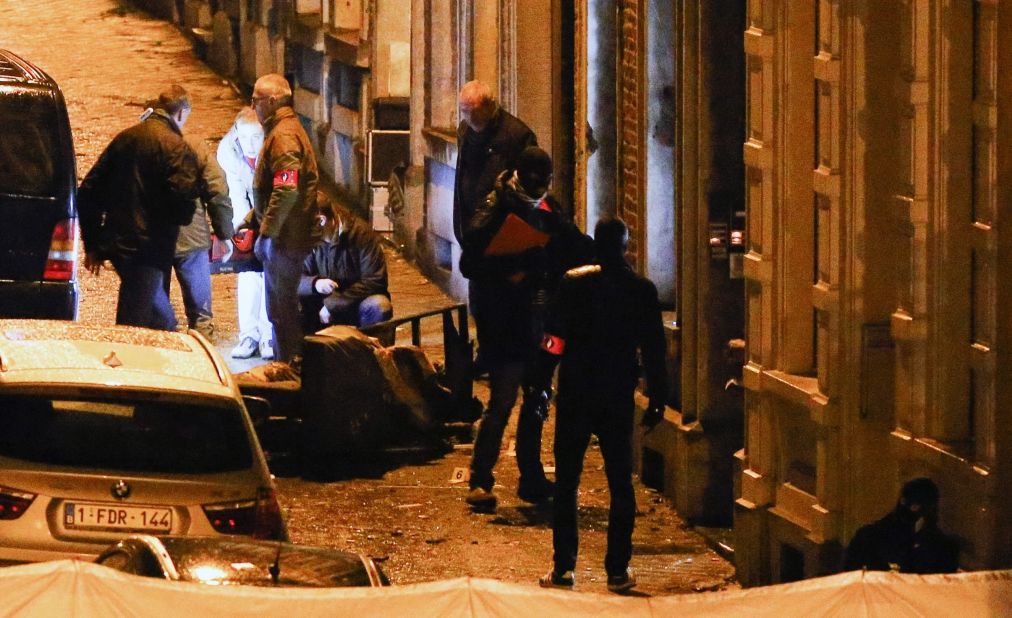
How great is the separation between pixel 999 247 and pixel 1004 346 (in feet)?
1.11

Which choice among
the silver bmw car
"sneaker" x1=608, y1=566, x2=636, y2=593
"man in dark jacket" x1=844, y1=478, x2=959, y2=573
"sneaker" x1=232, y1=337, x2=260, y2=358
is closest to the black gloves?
"sneaker" x1=608, y1=566, x2=636, y2=593

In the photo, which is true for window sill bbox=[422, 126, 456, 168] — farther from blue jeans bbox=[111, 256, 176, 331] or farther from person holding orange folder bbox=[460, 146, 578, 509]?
person holding orange folder bbox=[460, 146, 578, 509]

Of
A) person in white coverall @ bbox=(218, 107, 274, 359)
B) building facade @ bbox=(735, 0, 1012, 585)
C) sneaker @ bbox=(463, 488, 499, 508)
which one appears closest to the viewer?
building facade @ bbox=(735, 0, 1012, 585)

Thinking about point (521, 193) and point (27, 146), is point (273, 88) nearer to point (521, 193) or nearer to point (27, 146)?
point (27, 146)

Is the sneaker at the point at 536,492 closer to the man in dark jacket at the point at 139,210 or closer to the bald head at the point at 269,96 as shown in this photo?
the man in dark jacket at the point at 139,210

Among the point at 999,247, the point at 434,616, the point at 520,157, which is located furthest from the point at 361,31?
the point at 434,616

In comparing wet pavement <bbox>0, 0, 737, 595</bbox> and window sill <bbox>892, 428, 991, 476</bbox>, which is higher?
window sill <bbox>892, 428, 991, 476</bbox>

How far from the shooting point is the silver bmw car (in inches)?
316

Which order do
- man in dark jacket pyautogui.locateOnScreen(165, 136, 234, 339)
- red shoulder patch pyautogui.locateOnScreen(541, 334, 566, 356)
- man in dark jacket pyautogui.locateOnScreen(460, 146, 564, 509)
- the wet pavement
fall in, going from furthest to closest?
man in dark jacket pyautogui.locateOnScreen(165, 136, 234, 339), man in dark jacket pyautogui.locateOnScreen(460, 146, 564, 509), the wet pavement, red shoulder patch pyautogui.locateOnScreen(541, 334, 566, 356)

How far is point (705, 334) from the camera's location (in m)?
11.0

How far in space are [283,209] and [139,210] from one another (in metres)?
0.83

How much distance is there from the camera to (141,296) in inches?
524

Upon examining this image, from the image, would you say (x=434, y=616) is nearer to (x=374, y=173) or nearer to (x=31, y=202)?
(x=31, y=202)

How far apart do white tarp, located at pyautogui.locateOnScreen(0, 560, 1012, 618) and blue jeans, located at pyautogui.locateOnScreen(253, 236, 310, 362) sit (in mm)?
7528
